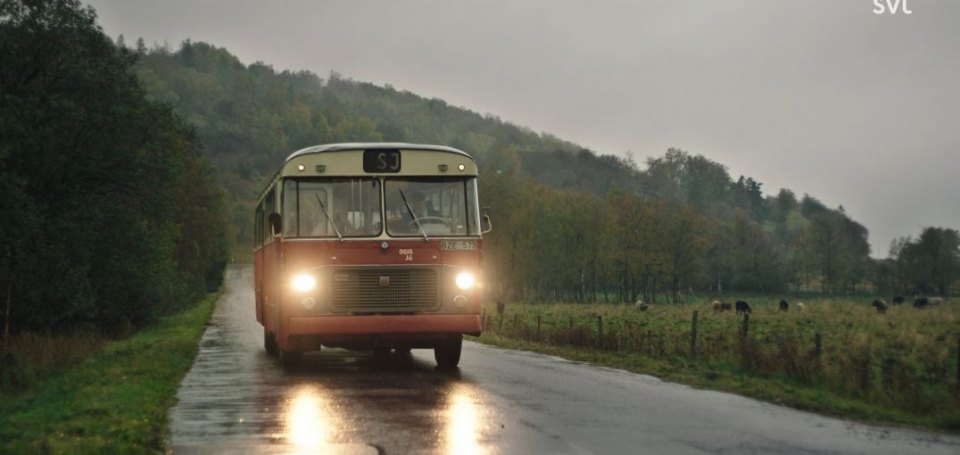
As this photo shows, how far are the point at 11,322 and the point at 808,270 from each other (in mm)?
127486

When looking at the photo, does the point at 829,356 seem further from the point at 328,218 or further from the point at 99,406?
the point at 99,406

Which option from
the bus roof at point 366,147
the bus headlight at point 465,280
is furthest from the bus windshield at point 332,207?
the bus headlight at point 465,280

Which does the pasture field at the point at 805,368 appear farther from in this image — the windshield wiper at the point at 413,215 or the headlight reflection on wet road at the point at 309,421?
the headlight reflection on wet road at the point at 309,421

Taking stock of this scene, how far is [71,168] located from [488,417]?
28442mm

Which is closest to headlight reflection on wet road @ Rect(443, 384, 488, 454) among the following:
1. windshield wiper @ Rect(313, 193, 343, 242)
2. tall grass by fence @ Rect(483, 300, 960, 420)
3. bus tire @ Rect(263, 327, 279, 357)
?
windshield wiper @ Rect(313, 193, 343, 242)

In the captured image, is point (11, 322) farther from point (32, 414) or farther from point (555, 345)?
point (32, 414)

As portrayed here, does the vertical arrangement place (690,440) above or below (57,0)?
below

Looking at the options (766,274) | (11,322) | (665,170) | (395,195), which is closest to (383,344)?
(395,195)

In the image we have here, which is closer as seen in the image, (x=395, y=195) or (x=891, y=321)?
(x=395, y=195)

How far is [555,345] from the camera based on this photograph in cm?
2798

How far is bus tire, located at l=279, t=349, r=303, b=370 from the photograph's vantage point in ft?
59.9

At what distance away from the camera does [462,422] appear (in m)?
11.0

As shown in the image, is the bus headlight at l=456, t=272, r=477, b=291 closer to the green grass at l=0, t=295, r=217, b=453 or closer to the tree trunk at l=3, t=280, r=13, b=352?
the green grass at l=0, t=295, r=217, b=453

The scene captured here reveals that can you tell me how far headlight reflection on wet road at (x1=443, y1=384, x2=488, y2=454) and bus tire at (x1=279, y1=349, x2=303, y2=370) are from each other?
4656 mm
